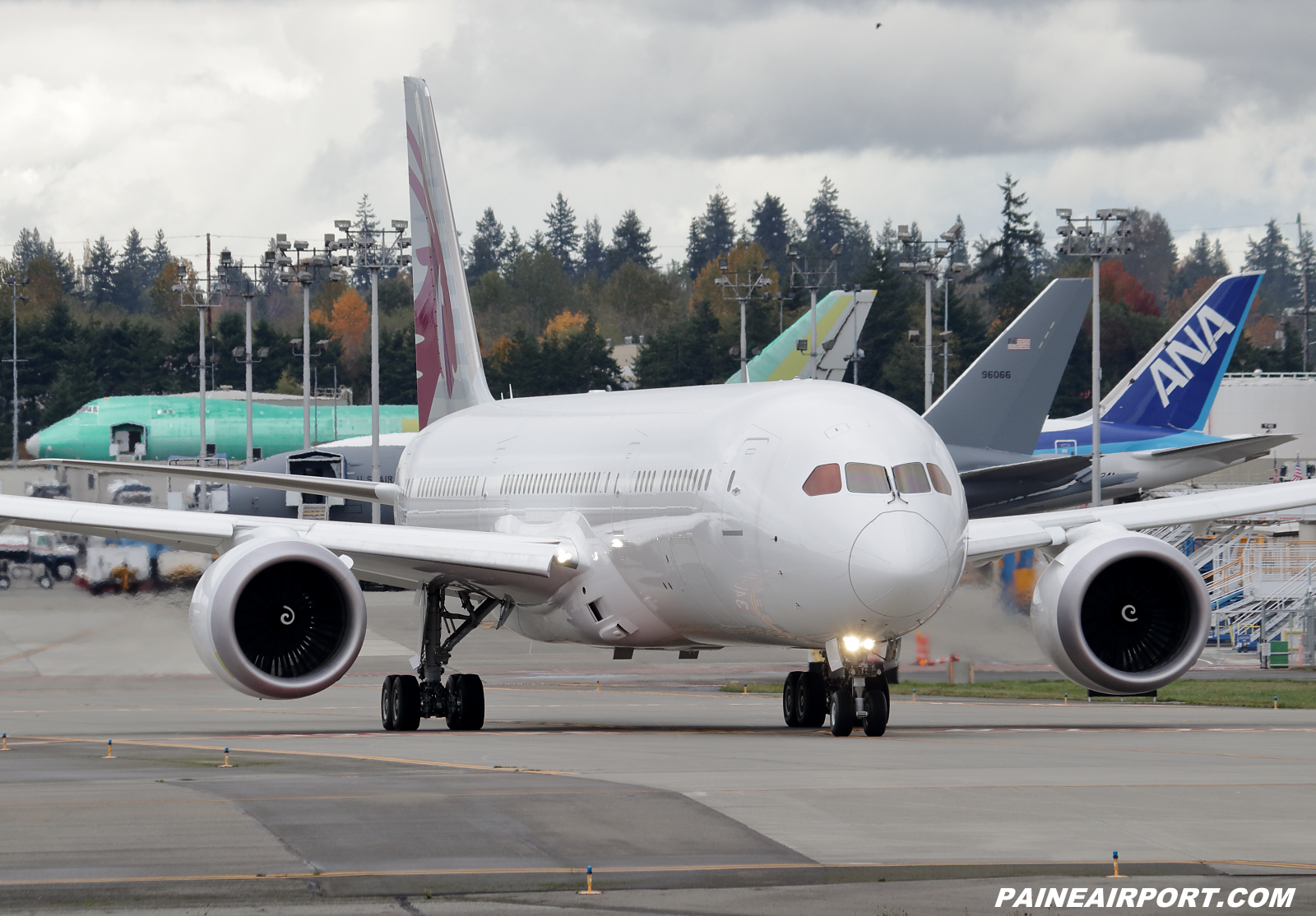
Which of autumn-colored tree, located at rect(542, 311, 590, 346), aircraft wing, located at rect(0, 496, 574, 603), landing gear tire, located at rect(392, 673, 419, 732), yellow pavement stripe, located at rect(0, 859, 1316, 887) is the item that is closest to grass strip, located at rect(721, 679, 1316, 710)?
landing gear tire, located at rect(392, 673, 419, 732)

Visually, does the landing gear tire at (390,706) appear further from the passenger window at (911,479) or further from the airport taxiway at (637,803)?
the passenger window at (911,479)

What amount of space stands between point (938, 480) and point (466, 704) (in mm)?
8233

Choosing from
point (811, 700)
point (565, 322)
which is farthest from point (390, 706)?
point (565, 322)

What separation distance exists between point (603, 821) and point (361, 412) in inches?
3569

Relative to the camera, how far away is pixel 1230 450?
4972 centimetres

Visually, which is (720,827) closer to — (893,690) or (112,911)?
(112,911)

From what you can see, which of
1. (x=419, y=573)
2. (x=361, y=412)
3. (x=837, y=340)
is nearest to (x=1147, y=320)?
(x=361, y=412)

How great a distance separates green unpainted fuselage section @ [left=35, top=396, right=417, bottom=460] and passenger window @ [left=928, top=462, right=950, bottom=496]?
7605cm

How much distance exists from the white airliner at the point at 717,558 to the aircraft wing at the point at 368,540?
4 centimetres

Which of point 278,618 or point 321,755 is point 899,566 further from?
point 278,618

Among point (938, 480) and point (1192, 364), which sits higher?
point (1192, 364)

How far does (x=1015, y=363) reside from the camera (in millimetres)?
44906

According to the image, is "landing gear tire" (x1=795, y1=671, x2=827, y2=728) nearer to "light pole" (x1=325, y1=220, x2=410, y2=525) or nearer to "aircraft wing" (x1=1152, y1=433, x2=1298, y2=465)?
"aircraft wing" (x1=1152, y1=433, x2=1298, y2=465)

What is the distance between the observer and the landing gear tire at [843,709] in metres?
22.0
